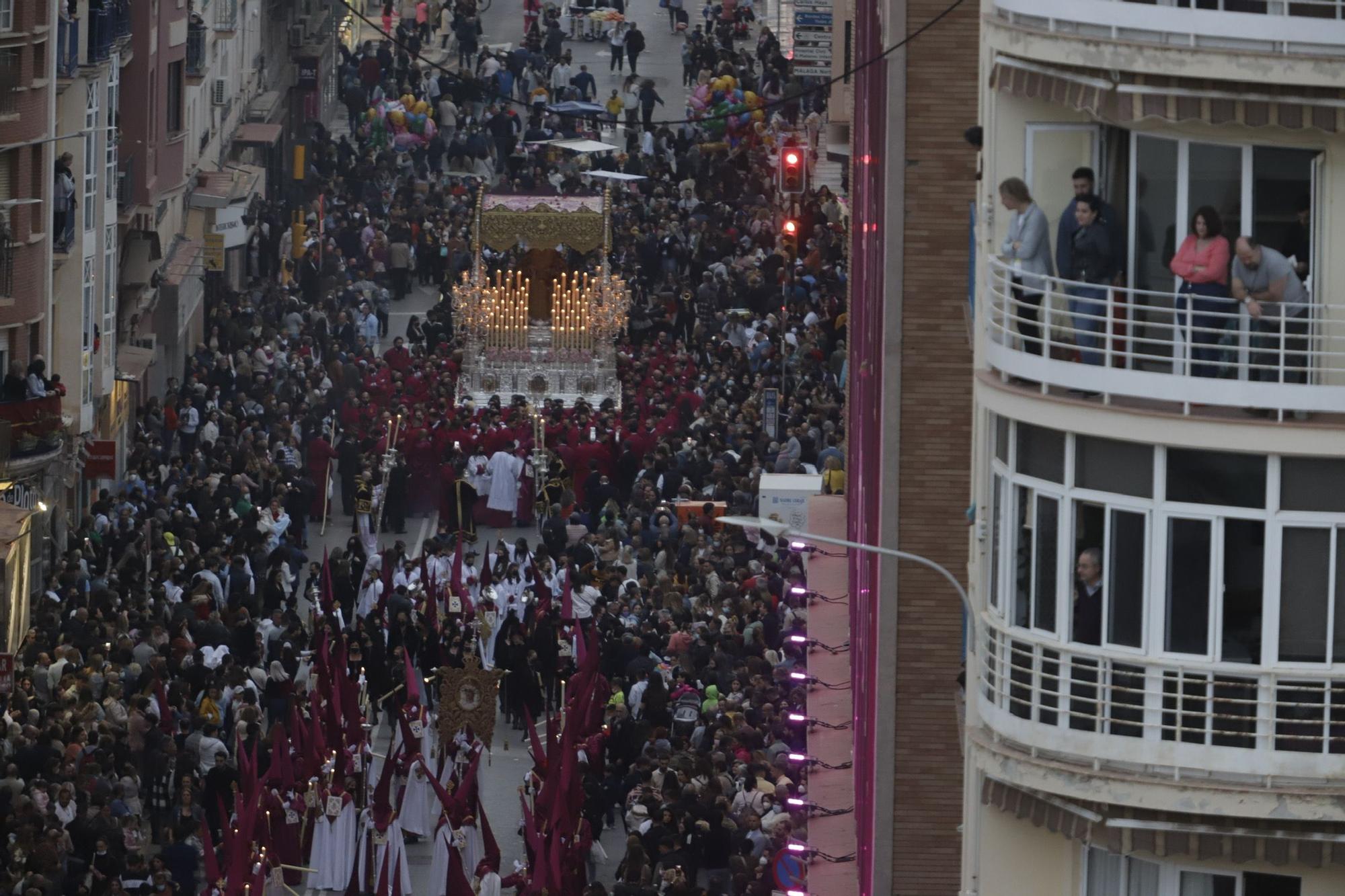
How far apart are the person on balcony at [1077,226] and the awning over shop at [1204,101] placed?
0.44 m

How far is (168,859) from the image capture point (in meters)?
31.3

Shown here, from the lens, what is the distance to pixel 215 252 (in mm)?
59156

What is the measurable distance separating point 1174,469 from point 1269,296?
3.44 ft

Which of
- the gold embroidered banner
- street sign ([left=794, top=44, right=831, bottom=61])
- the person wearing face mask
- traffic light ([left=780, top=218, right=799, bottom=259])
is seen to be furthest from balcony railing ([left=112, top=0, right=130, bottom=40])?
the person wearing face mask

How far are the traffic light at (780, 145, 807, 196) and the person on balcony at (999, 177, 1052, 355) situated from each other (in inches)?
1490

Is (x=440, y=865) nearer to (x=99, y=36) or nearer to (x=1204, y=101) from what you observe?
(x=1204, y=101)

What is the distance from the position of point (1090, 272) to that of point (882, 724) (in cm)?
741

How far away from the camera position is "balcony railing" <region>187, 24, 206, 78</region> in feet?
194

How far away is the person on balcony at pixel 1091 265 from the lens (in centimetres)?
1862

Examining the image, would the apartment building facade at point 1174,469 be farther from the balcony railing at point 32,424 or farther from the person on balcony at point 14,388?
the person on balcony at point 14,388

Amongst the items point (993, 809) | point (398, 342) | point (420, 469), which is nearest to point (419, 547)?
point (420, 469)

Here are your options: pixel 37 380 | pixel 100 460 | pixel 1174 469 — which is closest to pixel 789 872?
pixel 1174 469

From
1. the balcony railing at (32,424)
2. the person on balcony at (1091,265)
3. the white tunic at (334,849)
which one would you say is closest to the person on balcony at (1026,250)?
the person on balcony at (1091,265)

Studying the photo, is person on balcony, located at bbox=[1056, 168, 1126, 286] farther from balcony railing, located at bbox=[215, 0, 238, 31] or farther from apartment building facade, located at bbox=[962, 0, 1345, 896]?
balcony railing, located at bbox=[215, 0, 238, 31]
